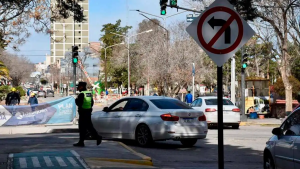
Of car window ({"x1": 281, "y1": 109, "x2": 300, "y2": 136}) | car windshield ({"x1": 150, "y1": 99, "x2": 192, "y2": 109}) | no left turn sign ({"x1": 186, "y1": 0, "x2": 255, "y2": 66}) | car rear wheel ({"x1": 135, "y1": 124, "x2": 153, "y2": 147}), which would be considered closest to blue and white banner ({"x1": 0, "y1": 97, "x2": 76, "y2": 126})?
car rear wheel ({"x1": 135, "y1": 124, "x2": 153, "y2": 147})

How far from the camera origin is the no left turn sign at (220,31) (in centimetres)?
719

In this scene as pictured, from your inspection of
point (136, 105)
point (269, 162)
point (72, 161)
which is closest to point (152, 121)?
point (136, 105)

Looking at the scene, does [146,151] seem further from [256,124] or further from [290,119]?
[256,124]

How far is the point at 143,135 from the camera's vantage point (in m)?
16.4

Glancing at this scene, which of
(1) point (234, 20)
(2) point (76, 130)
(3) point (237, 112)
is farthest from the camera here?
(3) point (237, 112)

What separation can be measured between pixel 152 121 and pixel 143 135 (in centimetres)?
55

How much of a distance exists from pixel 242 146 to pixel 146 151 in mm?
3374

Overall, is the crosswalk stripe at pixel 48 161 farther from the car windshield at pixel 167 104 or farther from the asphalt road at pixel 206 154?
the car windshield at pixel 167 104

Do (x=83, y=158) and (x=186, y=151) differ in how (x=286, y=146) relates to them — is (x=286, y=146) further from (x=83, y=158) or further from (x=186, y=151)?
(x=186, y=151)

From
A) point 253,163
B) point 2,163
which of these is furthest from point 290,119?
point 2,163

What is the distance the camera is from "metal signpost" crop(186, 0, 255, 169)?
7.19 m

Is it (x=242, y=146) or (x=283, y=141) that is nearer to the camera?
(x=283, y=141)

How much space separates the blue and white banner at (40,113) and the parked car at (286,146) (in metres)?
18.5

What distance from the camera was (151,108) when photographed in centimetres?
1644
